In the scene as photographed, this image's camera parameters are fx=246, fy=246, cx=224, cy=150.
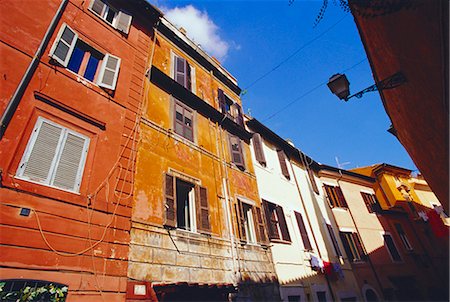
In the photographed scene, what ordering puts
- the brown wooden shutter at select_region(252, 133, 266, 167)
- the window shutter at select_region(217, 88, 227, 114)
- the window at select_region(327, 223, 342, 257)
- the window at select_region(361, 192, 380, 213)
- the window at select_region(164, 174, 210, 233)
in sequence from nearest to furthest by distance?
the window at select_region(164, 174, 210, 233)
the window shutter at select_region(217, 88, 227, 114)
the brown wooden shutter at select_region(252, 133, 266, 167)
the window at select_region(327, 223, 342, 257)
the window at select_region(361, 192, 380, 213)

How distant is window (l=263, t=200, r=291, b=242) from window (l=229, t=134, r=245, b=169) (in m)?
2.14

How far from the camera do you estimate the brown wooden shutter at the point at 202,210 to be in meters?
7.54

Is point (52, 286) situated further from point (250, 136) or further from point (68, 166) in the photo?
point (250, 136)

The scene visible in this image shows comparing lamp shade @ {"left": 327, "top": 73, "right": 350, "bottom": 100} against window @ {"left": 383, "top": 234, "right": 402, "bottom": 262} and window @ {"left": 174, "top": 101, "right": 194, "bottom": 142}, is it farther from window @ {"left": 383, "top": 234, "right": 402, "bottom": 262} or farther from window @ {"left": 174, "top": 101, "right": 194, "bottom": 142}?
window @ {"left": 383, "top": 234, "right": 402, "bottom": 262}

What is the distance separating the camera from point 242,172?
10875 millimetres

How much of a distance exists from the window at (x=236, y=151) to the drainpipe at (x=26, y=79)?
24.1 ft

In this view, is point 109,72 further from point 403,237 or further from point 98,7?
point 403,237

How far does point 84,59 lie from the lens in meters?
6.96

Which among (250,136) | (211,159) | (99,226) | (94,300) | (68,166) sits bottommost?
(94,300)

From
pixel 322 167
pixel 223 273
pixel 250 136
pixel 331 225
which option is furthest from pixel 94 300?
pixel 322 167

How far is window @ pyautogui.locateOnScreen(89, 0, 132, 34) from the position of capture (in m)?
7.98

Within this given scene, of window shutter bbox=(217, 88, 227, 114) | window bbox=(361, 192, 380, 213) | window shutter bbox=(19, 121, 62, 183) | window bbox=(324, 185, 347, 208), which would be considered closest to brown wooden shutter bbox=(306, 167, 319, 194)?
window bbox=(324, 185, 347, 208)

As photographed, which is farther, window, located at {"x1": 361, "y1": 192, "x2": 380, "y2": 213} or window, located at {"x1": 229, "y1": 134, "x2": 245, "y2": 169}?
window, located at {"x1": 361, "y1": 192, "x2": 380, "y2": 213}

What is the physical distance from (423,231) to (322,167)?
1064 centimetres
